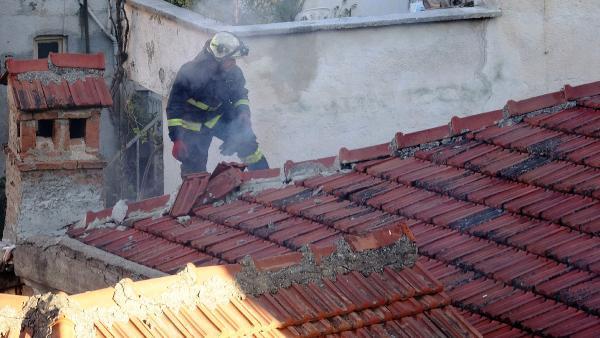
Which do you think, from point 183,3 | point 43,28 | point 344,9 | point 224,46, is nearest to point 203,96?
point 224,46

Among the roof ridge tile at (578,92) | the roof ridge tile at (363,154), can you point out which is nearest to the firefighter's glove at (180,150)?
the roof ridge tile at (363,154)

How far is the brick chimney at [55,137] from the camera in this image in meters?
8.78

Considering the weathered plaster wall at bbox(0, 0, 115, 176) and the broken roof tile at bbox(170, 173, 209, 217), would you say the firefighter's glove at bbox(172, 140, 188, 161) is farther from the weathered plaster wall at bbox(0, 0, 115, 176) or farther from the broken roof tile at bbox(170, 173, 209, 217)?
the weathered plaster wall at bbox(0, 0, 115, 176)

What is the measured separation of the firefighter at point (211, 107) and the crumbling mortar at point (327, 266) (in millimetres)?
4931

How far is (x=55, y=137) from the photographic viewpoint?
8930 mm

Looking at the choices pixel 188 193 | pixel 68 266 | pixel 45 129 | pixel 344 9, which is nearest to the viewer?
pixel 68 266

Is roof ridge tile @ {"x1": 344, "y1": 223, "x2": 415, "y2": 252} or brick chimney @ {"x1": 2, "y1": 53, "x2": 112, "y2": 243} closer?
roof ridge tile @ {"x1": 344, "y1": 223, "x2": 415, "y2": 252}

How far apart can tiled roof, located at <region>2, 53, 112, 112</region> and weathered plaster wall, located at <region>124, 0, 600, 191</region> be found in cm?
362

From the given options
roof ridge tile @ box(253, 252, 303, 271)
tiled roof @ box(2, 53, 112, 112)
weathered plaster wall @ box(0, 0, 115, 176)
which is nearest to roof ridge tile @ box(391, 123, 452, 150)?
tiled roof @ box(2, 53, 112, 112)

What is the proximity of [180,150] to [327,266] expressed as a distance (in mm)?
5301

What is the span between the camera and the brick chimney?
8781 millimetres

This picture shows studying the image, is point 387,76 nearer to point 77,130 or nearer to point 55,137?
point 77,130

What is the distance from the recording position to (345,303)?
221 inches

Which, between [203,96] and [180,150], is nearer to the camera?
[203,96]
